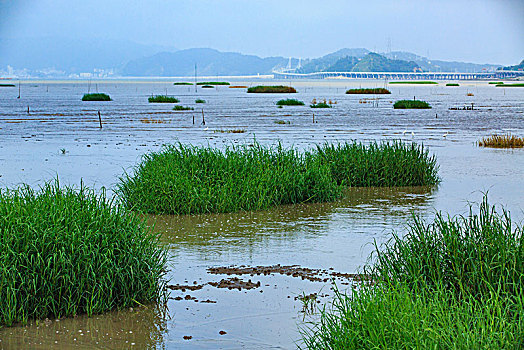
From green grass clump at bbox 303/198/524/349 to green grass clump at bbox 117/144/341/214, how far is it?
725cm

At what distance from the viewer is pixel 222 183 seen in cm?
1602

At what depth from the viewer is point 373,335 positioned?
605 centimetres

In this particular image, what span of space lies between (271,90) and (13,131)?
10631 centimetres

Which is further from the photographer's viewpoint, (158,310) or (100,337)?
(158,310)

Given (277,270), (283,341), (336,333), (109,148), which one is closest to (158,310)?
(283,341)

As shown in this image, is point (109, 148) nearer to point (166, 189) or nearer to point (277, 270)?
point (166, 189)

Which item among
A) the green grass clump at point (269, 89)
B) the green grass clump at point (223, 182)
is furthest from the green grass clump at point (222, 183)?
the green grass clump at point (269, 89)

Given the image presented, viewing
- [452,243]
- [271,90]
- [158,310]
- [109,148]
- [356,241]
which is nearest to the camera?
[452,243]

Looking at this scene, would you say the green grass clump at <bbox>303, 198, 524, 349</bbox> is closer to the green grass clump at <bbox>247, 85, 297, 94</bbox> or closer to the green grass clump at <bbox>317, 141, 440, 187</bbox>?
the green grass clump at <bbox>317, 141, 440, 187</bbox>

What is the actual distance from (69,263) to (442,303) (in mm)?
4498

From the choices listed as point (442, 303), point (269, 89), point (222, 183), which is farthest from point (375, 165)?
point (269, 89)

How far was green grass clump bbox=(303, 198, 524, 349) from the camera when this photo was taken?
227 inches

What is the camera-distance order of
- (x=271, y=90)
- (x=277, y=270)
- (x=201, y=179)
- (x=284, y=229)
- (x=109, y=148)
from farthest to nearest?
(x=271, y=90) < (x=109, y=148) < (x=201, y=179) < (x=284, y=229) < (x=277, y=270)

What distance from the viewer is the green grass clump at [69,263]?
831 cm
